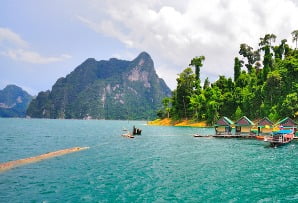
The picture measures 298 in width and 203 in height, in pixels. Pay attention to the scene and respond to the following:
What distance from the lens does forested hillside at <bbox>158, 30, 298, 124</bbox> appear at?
270 feet

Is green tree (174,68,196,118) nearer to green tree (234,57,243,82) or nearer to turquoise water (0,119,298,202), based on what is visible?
green tree (234,57,243,82)

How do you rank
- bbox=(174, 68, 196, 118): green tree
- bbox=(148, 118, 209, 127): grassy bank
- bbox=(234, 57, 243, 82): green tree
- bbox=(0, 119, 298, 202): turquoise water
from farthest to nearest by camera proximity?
1. bbox=(174, 68, 196, 118): green tree
2. bbox=(234, 57, 243, 82): green tree
3. bbox=(148, 118, 209, 127): grassy bank
4. bbox=(0, 119, 298, 202): turquoise water

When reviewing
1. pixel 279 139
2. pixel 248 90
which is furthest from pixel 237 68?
pixel 279 139

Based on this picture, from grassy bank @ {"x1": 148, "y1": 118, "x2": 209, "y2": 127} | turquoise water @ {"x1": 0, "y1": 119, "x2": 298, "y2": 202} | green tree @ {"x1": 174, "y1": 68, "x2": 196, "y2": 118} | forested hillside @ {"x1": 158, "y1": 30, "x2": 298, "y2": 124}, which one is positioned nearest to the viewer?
turquoise water @ {"x1": 0, "y1": 119, "x2": 298, "y2": 202}

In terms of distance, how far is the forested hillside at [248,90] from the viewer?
270ft

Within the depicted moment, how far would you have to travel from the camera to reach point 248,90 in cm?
10056

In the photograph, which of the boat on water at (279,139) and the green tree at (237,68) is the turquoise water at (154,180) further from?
the green tree at (237,68)

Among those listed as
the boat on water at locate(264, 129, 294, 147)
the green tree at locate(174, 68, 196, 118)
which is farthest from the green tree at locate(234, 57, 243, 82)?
the boat on water at locate(264, 129, 294, 147)

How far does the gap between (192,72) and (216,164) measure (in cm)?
9567

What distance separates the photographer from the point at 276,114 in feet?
265

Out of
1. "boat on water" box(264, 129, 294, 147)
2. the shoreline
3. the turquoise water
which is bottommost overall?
the turquoise water

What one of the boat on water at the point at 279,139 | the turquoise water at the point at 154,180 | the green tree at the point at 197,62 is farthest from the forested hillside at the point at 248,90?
the turquoise water at the point at 154,180

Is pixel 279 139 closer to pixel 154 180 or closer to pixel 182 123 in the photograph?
pixel 154 180

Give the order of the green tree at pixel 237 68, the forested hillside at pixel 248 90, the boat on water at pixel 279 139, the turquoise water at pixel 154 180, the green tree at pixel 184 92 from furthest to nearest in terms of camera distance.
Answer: the green tree at pixel 184 92 < the green tree at pixel 237 68 < the forested hillside at pixel 248 90 < the boat on water at pixel 279 139 < the turquoise water at pixel 154 180
